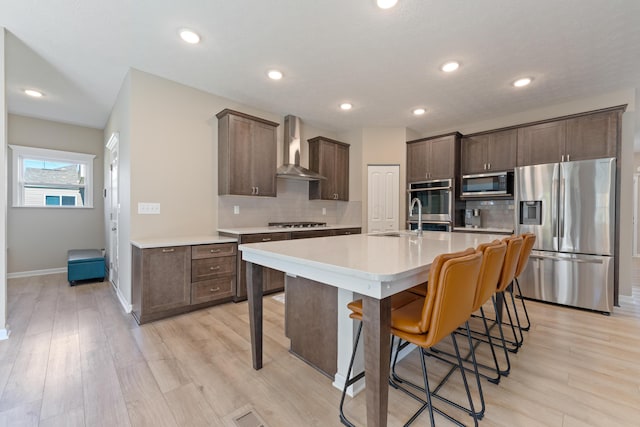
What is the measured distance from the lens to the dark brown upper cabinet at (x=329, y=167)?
186 inches

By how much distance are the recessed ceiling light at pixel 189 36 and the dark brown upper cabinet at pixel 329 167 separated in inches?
100

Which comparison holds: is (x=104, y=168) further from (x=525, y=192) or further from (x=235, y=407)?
(x=525, y=192)

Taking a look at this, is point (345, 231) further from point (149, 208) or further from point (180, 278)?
point (149, 208)

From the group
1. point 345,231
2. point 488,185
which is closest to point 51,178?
point 345,231

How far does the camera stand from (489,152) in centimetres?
412

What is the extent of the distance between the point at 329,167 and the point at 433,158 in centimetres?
177

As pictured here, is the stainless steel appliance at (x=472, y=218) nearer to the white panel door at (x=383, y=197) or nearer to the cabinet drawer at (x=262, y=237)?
the white panel door at (x=383, y=197)

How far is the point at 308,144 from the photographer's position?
4.88 meters

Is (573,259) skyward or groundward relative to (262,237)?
groundward

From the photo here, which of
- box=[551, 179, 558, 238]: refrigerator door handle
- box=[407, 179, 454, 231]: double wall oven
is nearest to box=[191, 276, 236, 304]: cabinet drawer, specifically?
box=[407, 179, 454, 231]: double wall oven

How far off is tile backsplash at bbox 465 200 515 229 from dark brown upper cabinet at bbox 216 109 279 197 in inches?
132

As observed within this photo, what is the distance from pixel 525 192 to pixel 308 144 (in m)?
3.34

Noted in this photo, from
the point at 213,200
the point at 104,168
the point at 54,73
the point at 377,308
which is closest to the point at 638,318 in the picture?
the point at 377,308

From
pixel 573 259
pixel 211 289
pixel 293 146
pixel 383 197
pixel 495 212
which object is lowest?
pixel 211 289
